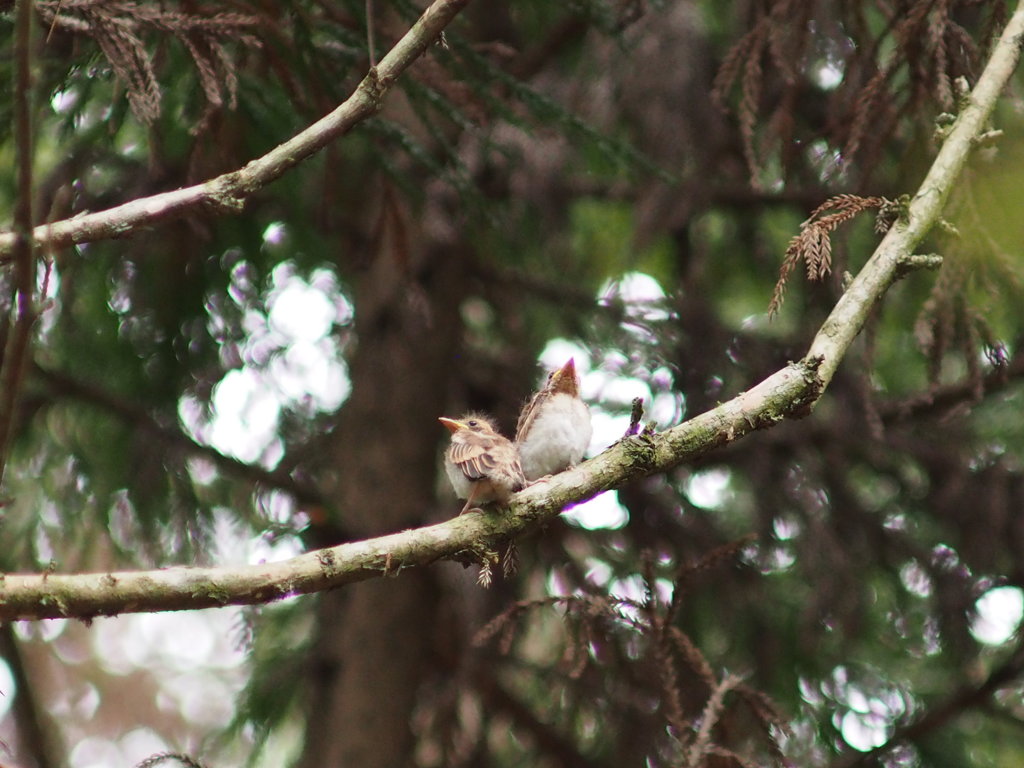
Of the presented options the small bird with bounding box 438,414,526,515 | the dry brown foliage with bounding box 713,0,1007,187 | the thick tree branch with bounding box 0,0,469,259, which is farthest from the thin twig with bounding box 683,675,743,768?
the thick tree branch with bounding box 0,0,469,259

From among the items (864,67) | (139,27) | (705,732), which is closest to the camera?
(705,732)

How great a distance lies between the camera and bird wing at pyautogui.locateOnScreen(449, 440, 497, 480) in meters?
2.56

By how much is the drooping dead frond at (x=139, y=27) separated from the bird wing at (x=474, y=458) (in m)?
1.28

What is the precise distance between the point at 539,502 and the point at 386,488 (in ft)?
12.7

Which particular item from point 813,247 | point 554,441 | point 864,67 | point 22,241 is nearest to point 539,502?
point 813,247

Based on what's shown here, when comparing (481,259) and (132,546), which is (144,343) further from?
(481,259)

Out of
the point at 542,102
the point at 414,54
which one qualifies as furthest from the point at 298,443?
the point at 414,54

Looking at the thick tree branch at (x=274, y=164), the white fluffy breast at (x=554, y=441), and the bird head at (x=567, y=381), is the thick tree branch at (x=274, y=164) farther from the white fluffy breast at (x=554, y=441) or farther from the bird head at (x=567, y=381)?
the bird head at (x=567, y=381)

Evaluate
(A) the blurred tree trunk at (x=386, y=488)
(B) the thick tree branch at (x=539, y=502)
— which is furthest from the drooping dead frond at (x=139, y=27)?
(A) the blurred tree trunk at (x=386, y=488)

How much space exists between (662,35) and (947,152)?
263 centimetres

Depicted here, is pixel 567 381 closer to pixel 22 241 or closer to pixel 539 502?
pixel 539 502

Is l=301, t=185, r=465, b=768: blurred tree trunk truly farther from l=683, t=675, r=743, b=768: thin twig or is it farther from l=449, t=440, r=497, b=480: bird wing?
l=683, t=675, r=743, b=768: thin twig

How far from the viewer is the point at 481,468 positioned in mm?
2582

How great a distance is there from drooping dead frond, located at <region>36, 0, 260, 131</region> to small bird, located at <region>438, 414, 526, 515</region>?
1264 millimetres
